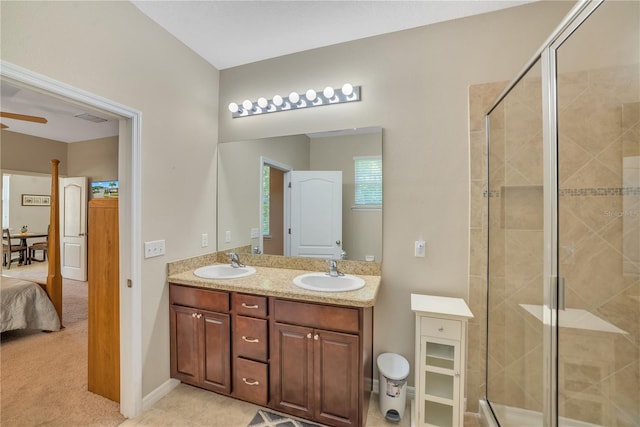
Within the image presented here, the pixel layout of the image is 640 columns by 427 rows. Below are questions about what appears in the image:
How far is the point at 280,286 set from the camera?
1797 mm

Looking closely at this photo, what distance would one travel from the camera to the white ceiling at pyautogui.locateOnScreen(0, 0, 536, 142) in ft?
5.73

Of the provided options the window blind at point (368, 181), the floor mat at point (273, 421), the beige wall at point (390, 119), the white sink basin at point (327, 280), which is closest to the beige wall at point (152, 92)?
the beige wall at point (390, 119)

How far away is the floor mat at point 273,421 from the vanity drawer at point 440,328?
3.10 feet

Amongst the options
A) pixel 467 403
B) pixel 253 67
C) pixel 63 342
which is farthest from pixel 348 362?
pixel 63 342

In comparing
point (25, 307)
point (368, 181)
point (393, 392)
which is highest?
point (368, 181)

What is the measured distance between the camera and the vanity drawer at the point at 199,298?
6.10ft

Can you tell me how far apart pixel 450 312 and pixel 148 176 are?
2173 mm

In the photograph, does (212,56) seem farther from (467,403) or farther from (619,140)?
(467,403)

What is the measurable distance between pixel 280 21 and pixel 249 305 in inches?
79.8

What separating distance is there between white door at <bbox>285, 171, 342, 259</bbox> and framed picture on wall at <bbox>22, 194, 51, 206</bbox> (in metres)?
8.68

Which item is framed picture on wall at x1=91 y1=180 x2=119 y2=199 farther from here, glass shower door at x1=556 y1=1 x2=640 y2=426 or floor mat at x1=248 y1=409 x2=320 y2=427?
glass shower door at x1=556 y1=1 x2=640 y2=426

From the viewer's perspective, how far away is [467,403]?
183 cm

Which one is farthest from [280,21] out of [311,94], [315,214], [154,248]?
[154,248]

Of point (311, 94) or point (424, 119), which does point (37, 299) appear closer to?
point (311, 94)
